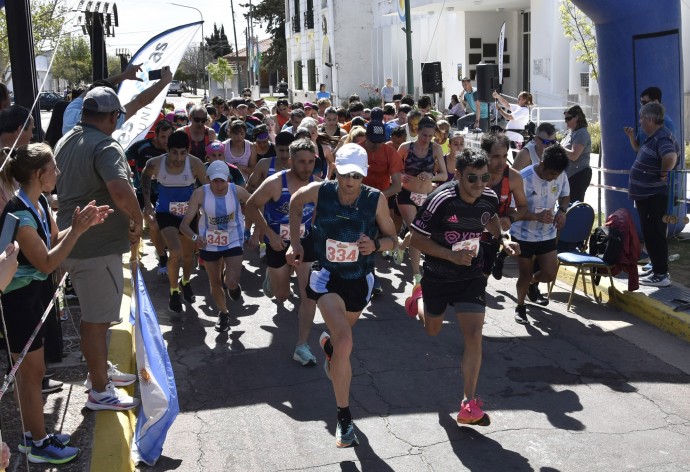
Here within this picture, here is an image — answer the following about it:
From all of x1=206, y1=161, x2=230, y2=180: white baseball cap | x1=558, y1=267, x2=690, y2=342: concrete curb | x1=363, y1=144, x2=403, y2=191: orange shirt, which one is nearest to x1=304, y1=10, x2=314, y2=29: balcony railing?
x1=363, y1=144, x2=403, y2=191: orange shirt

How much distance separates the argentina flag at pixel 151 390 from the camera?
16.4ft

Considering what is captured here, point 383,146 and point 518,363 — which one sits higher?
point 383,146

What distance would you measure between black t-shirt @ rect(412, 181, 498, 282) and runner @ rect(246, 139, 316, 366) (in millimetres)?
1381

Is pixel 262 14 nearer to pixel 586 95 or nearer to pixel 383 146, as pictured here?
pixel 586 95

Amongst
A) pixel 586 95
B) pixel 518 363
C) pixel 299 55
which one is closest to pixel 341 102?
pixel 299 55

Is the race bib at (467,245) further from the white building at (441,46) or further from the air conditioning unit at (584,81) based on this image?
the air conditioning unit at (584,81)

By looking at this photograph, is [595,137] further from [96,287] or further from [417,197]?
[96,287]

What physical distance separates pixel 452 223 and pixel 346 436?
1688 mm

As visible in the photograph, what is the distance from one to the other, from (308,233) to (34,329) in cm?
326

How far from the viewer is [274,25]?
233ft

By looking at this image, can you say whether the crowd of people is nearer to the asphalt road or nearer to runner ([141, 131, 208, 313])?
runner ([141, 131, 208, 313])

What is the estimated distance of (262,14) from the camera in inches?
2771

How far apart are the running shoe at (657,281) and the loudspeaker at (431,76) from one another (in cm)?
1165

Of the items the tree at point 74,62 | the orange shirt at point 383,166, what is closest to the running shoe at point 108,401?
the orange shirt at point 383,166
